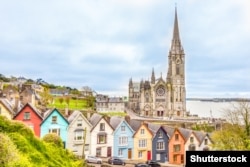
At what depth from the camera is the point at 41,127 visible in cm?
2869

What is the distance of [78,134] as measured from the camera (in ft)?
100

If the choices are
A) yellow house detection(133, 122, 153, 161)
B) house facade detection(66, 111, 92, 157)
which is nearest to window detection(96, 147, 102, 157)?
house facade detection(66, 111, 92, 157)

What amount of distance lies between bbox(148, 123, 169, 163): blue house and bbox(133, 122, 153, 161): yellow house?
465mm

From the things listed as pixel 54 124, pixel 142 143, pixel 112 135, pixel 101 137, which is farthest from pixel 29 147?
pixel 142 143

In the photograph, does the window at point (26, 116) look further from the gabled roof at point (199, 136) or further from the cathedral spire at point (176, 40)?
the cathedral spire at point (176, 40)

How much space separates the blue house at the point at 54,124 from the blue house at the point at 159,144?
8275mm

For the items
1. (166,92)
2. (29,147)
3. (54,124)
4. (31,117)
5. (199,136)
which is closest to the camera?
(29,147)

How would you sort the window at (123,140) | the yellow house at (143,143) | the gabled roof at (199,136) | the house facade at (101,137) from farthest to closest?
the gabled roof at (199,136)
the yellow house at (143,143)
the window at (123,140)
the house facade at (101,137)

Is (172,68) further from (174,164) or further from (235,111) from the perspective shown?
(235,111)

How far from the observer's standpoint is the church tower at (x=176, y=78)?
380 ft

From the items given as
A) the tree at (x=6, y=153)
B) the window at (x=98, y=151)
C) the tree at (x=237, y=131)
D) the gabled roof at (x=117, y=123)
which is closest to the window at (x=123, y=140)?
the gabled roof at (x=117, y=123)

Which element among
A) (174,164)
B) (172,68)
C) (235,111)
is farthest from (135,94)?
(235,111)

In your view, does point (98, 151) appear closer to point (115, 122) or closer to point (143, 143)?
point (115, 122)

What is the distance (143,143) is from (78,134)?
623 centimetres
